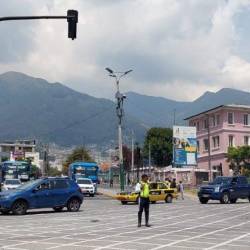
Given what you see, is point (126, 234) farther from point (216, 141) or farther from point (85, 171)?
point (216, 141)

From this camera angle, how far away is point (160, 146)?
4193 inches

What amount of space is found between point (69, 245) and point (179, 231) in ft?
16.9

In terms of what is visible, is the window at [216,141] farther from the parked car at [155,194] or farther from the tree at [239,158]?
the parked car at [155,194]

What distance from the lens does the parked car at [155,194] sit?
39.2 metres

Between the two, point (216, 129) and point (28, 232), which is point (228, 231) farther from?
point (216, 129)

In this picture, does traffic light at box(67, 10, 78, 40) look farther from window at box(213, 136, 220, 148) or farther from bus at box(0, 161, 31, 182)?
window at box(213, 136, 220, 148)

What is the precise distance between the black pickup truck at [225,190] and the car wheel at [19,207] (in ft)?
51.8

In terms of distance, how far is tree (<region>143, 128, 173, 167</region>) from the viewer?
106625mm

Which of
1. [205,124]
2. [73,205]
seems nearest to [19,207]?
[73,205]

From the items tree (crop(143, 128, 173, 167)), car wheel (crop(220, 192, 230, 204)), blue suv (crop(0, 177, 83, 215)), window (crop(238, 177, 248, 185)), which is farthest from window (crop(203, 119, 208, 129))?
blue suv (crop(0, 177, 83, 215))

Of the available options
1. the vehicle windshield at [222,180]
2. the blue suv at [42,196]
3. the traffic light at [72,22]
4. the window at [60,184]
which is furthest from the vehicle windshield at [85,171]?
the traffic light at [72,22]

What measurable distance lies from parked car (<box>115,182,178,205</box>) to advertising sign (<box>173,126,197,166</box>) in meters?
20.8

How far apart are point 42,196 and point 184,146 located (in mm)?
34791

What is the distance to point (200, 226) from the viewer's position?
20.6m
